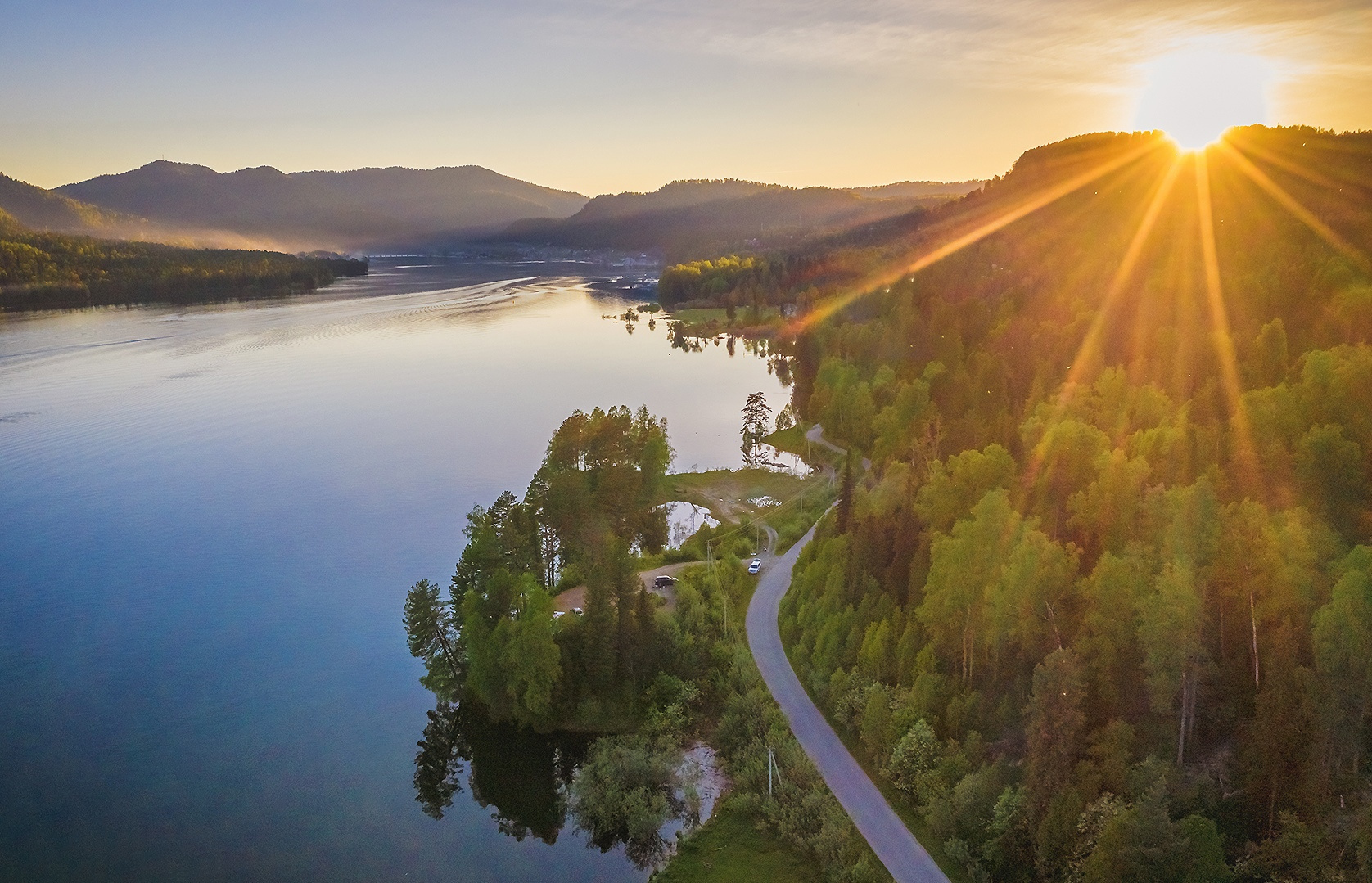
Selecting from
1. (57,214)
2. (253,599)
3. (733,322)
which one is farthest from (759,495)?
(57,214)

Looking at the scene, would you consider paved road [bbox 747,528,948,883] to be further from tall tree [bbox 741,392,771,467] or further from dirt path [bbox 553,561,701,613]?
tall tree [bbox 741,392,771,467]

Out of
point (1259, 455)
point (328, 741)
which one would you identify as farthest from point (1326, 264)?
point (328, 741)

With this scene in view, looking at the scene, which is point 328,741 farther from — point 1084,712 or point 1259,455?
point 1259,455

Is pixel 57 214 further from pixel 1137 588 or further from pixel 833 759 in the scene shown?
pixel 1137 588

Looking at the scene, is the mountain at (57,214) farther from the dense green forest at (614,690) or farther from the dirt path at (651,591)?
the dense green forest at (614,690)

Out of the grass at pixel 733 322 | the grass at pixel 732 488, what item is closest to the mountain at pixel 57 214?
the grass at pixel 733 322

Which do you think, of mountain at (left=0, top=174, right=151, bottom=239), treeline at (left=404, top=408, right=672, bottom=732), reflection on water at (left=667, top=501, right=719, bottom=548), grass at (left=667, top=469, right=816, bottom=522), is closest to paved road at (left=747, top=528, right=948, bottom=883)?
treeline at (left=404, top=408, right=672, bottom=732)
